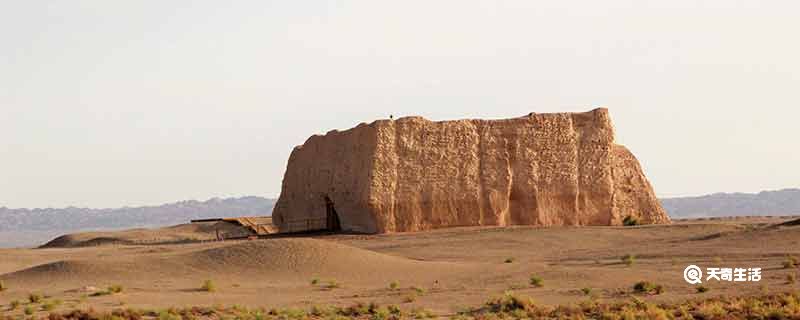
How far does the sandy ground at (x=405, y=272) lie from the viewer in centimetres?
1952

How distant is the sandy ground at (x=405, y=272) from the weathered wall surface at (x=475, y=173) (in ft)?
11.9

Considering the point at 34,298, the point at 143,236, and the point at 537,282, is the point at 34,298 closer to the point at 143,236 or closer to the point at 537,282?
the point at 537,282

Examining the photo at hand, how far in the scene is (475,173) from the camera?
35.1 meters

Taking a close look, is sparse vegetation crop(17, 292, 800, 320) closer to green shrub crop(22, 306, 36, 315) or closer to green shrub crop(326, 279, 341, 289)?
green shrub crop(22, 306, 36, 315)

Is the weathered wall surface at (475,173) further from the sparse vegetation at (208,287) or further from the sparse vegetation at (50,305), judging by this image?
the sparse vegetation at (50,305)

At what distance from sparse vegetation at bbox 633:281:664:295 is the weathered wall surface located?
50.9ft

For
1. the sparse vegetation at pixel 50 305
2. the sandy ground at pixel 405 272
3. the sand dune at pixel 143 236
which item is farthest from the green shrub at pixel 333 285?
the sand dune at pixel 143 236

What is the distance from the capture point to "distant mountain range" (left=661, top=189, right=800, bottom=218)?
486 feet

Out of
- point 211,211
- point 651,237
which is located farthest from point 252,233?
point 211,211

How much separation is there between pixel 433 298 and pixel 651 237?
46.8 ft

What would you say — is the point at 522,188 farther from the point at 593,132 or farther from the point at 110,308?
the point at 110,308

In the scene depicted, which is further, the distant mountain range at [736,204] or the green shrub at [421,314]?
the distant mountain range at [736,204]

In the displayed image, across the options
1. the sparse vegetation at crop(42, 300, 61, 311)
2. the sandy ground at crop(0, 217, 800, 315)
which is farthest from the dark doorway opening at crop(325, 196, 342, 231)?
the sparse vegetation at crop(42, 300, 61, 311)

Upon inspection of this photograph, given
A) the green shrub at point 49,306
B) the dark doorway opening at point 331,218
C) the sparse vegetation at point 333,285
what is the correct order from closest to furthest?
the green shrub at point 49,306
the sparse vegetation at point 333,285
the dark doorway opening at point 331,218
